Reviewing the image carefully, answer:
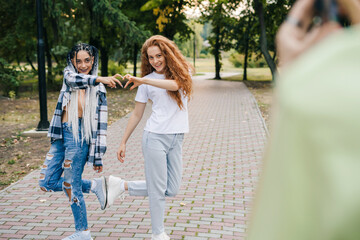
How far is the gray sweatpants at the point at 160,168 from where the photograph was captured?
3.93 metres

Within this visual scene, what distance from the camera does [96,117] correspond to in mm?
4371

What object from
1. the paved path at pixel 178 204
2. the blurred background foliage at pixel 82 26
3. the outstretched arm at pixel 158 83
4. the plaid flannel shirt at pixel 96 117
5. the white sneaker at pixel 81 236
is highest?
the blurred background foliage at pixel 82 26

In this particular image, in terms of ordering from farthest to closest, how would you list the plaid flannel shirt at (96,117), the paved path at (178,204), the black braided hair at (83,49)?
the paved path at (178,204) → the black braided hair at (83,49) → the plaid flannel shirt at (96,117)

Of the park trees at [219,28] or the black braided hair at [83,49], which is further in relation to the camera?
the park trees at [219,28]

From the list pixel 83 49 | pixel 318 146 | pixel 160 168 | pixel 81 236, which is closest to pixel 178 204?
pixel 81 236

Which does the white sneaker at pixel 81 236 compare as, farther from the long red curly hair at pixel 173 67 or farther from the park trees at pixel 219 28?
the park trees at pixel 219 28

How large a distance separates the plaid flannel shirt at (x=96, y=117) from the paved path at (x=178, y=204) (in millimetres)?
1058

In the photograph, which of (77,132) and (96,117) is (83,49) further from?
(77,132)

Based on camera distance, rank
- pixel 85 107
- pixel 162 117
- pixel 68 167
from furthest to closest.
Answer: pixel 85 107 < pixel 68 167 < pixel 162 117

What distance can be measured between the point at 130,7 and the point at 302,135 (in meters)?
26.7

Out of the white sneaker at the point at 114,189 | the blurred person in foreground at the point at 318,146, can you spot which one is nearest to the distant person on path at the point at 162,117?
the white sneaker at the point at 114,189

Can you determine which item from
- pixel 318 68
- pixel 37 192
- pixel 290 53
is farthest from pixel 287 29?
pixel 37 192

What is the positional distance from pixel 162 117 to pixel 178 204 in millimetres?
2184

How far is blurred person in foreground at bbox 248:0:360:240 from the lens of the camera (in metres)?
0.50
